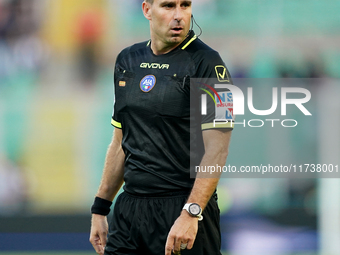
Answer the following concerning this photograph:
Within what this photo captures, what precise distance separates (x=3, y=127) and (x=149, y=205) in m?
6.46

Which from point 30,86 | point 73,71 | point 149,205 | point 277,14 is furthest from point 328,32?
point 149,205

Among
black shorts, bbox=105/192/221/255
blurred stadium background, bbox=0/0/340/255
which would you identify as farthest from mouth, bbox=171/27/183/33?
blurred stadium background, bbox=0/0/340/255

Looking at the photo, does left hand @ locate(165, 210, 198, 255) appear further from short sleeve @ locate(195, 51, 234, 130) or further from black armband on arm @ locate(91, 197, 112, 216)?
black armband on arm @ locate(91, 197, 112, 216)

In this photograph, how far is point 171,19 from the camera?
9.00 feet

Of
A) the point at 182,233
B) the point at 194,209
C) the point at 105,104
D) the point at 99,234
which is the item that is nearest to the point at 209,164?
the point at 194,209

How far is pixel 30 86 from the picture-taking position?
8781mm

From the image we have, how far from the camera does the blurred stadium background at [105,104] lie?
27.6 ft

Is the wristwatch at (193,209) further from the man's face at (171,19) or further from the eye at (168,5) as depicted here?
the eye at (168,5)

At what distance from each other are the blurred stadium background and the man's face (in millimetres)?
5762

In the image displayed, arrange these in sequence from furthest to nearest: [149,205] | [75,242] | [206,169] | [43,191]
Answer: [43,191] < [75,242] < [149,205] < [206,169]

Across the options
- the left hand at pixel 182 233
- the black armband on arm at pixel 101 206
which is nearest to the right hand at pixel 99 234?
the black armband on arm at pixel 101 206

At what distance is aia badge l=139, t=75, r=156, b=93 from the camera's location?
2.74 meters

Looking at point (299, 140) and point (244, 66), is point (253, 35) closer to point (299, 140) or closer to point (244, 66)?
point (244, 66)

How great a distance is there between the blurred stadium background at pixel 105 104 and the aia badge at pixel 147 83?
5.71 m
